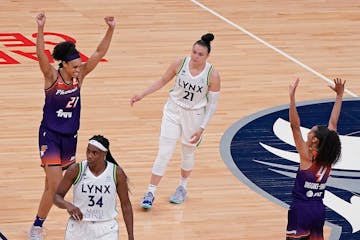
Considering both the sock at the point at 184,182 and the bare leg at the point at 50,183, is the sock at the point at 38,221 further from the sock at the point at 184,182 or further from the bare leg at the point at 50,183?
the sock at the point at 184,182

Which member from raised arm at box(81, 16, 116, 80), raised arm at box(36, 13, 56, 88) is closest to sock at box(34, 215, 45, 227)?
raised arm at box(36, 13, 56, 88)

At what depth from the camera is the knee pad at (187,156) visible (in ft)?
38.6

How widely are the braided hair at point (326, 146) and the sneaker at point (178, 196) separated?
3175mm

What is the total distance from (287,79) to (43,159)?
7354 millimetres

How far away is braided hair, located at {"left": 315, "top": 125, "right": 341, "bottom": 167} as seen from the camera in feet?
29.6

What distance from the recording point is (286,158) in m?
13.6

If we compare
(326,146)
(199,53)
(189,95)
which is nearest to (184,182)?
(189,95)

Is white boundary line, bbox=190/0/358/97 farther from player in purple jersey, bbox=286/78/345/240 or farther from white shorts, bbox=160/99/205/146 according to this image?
player in purple jersey, bbox=286/78/345/240

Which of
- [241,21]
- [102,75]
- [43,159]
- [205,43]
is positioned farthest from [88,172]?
[241,21]

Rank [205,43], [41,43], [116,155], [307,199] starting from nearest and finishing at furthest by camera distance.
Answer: [307,199]
[41,43]
[205,43]
[116,155]

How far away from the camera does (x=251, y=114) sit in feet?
50.1

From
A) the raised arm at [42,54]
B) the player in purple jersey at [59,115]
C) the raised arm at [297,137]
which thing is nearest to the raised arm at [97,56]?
the player in purple jersey at [59,115]

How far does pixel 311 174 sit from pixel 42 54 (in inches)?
112

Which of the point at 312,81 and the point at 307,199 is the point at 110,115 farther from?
the point at 307,199
